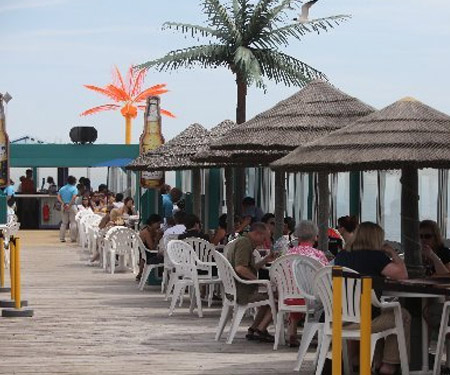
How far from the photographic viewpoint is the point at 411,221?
1202 centimetres

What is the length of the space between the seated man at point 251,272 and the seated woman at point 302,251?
1.29 ft

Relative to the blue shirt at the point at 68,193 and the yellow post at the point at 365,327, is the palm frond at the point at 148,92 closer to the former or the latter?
the blue shirt at the point at 68,193

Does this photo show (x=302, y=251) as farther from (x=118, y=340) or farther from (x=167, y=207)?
(x=167, y=207)

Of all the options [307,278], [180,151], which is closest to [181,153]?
[180,151]

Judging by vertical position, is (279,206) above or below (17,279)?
above

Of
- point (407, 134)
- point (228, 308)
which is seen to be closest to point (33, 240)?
point (228, 308)

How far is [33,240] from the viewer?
40.0m

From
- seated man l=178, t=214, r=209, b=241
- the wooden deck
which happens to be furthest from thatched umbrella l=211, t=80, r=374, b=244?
the wooden deck

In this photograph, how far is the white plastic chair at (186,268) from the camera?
1683 cm

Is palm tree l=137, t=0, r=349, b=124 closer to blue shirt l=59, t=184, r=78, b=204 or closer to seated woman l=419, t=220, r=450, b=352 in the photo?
blue shirt l=59, t=184, r=78, b=204

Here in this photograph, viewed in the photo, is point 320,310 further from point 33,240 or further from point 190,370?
point 33,240

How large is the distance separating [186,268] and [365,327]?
8.29m

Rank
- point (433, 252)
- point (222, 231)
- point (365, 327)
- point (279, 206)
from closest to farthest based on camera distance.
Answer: point (365, 327) < point (433, 252) < point (279, 206) < point (222, 231)

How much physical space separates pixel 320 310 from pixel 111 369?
1798mm
